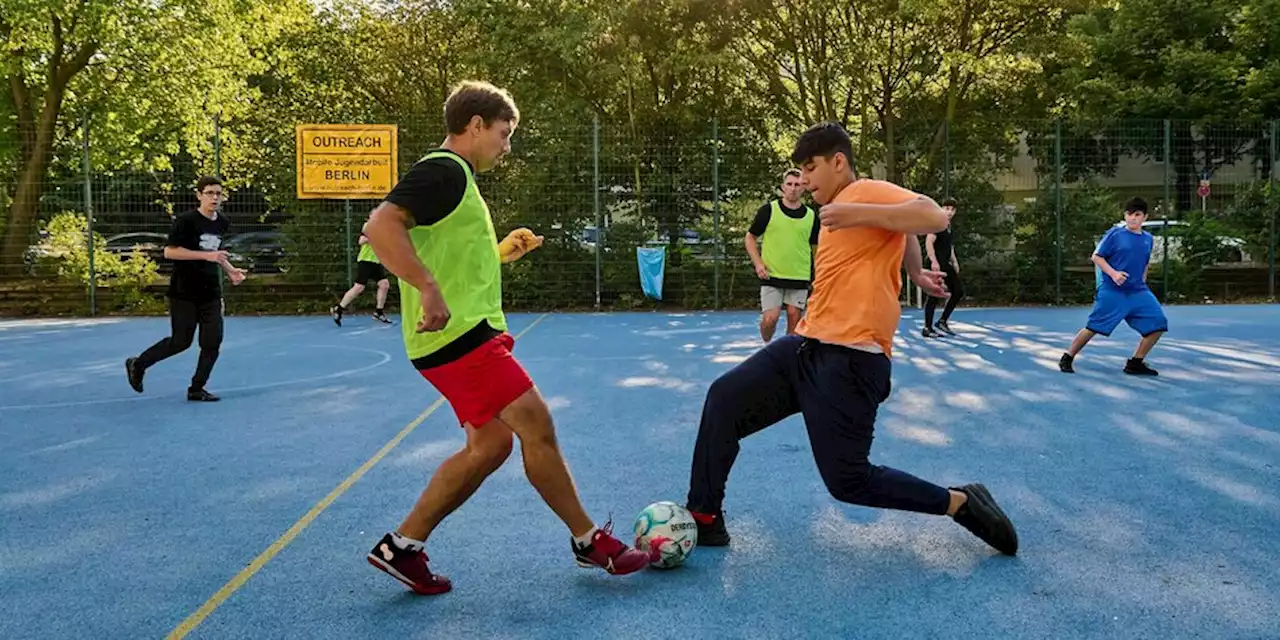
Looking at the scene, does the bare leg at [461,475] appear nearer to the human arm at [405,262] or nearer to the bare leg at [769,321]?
the human arm at [405,262]

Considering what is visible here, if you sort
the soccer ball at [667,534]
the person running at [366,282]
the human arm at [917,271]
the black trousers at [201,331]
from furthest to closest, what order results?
the person running at [366,282], the black trousers at [201,331], the human arm at [917,271], the soccer ball at [667,534]

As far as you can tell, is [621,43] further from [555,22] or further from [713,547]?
[713,547]

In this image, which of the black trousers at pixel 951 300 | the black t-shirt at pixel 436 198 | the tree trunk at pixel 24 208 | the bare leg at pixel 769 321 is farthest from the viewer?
the tree trunk at pixel 24 208

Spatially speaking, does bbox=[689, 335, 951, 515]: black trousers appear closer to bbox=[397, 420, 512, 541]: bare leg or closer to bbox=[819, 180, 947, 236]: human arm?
bbox=[819, 180, 947, 236]: human arm

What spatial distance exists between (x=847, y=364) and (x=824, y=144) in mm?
884

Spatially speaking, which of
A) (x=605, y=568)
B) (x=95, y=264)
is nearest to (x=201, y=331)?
(x=605, y=568)

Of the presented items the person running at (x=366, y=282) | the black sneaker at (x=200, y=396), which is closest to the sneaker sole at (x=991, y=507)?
the black sneaker at (x=200, y=396)

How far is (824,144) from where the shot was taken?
3811mm

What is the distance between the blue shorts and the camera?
28.6 feet

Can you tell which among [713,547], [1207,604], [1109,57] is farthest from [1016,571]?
[1109,57]

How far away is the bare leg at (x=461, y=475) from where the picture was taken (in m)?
3.50

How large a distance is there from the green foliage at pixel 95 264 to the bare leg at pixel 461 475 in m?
16.5

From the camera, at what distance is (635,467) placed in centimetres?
548

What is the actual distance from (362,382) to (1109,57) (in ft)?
68.9
